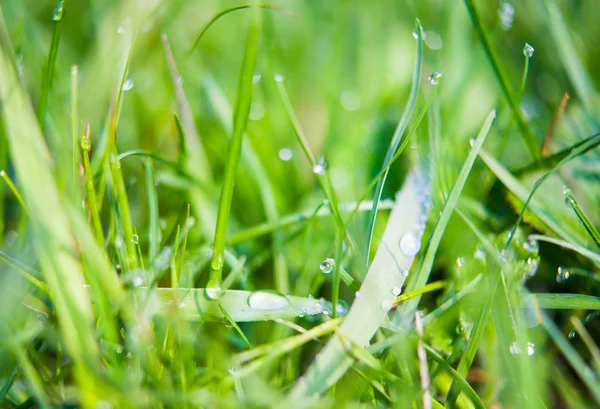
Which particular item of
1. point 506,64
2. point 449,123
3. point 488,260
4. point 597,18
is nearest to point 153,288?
point 488,260

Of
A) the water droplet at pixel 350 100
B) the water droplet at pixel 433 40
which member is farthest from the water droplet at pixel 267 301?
the water droplet at pixel 433 40

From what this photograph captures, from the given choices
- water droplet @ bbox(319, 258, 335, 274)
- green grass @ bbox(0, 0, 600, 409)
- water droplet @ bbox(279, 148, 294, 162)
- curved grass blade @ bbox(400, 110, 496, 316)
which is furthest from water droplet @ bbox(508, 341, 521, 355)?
water droplet @ bbox(279, 148, 294, 162)

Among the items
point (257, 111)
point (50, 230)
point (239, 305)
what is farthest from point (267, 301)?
point (257, 111)

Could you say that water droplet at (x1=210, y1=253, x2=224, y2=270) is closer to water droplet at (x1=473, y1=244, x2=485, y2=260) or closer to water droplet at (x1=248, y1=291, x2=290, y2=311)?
water droplet at (x1=248, y1=291, x2=290, y2=311)

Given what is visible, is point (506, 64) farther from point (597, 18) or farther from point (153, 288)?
point (153, 288)

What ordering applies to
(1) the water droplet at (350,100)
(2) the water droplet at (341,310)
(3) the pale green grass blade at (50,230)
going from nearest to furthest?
(3) the pale green grass blade at (50,230), (2) the water droplet at (341,310), (1) the water droplet at (350,100)

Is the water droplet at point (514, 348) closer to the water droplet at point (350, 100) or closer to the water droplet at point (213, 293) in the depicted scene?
the water droplet at point (213, 293)
